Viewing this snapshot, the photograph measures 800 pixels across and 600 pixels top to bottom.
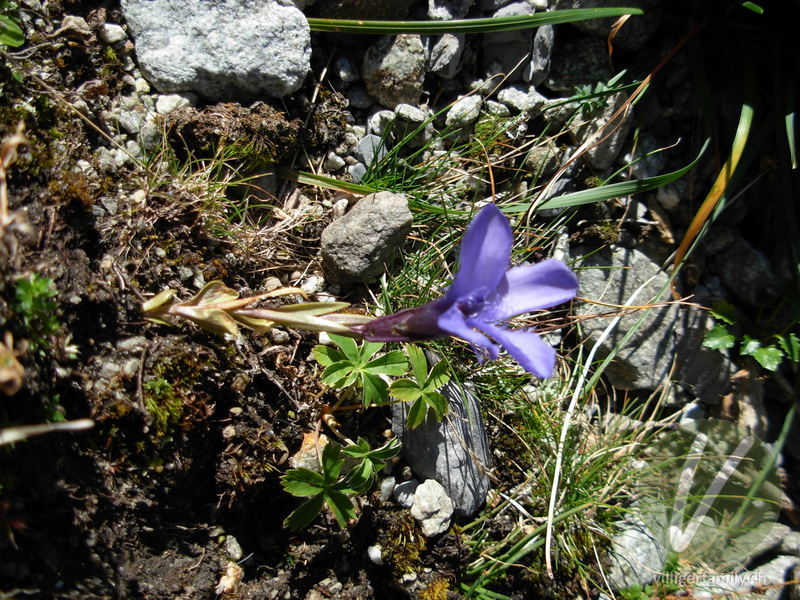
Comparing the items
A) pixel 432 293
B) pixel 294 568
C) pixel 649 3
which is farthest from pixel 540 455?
pixel 649 3

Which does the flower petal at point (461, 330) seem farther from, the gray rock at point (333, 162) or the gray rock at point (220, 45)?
the gray rock at point (220, 45)

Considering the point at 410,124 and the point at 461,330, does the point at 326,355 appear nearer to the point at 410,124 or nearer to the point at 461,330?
the point at 461,330

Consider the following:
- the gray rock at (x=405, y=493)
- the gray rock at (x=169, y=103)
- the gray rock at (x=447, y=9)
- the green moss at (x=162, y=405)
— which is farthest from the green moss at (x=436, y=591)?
the gray rock at (x=447, y=9)

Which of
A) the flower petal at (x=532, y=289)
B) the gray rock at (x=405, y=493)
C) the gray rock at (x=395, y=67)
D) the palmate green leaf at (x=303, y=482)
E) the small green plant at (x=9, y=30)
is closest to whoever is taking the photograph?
the flower petal at (x=532, y=289)

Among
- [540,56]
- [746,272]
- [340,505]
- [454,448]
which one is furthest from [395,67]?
[746,272]

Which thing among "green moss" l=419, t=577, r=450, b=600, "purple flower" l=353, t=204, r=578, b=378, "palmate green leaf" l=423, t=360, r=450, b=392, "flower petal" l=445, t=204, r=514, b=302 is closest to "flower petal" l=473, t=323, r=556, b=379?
"purple flower" l=353, t=204, r=578, b=378
